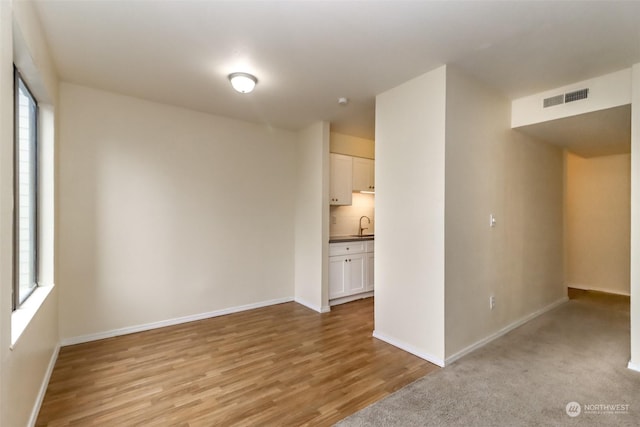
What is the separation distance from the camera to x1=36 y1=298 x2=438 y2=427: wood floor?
6.49 ft

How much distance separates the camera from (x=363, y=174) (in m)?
4.90

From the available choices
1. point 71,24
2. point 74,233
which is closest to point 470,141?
point 71,24

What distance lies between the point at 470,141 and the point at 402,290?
158 centimetres

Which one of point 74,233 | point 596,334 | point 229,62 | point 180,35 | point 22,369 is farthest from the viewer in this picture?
point 596,334

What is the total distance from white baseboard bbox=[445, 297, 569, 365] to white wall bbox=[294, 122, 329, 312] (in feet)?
5.93

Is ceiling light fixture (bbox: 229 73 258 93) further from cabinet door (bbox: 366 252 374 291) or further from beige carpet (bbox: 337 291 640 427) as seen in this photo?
cabinet door (bbox: 366 252 374 291)

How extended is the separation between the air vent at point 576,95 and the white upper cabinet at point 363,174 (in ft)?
8.50

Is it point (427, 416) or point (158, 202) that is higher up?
point (158, 202)

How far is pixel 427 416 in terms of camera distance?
195 cm

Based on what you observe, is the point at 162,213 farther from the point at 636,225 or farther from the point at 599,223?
the point at 599,223

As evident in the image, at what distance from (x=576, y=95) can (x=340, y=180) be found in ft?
9.27

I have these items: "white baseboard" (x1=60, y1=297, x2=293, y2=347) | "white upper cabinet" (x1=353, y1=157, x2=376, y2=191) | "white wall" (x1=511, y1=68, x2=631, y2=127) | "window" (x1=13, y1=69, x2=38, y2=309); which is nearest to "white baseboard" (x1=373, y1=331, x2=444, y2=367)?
"white baseboard" (x1=60, y1=297, x2=293, y2=347)

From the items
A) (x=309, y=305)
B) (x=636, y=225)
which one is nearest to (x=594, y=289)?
(x=636, y=225)

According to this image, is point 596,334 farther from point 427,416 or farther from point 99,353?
point 99,353
